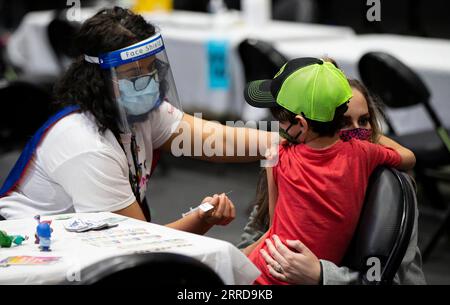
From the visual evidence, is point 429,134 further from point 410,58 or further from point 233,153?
point 233,153

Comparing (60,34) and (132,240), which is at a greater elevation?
(132,240)

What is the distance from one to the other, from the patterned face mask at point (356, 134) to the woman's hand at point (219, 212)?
351mm

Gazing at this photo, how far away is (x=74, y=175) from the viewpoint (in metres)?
2.36

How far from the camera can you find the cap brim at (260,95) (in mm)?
2271

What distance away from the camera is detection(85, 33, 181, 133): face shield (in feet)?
7.95

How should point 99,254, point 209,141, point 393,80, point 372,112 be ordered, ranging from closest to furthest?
point 99,254, point 372,112, point 209,141, point 393,80

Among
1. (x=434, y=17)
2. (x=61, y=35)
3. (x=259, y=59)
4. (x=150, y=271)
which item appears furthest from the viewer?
(x=434, y=17)

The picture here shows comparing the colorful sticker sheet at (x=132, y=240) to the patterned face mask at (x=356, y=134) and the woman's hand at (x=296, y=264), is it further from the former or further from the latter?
the patterned face mask at (x=356, y=134)

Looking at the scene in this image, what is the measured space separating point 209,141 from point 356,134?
631 mm

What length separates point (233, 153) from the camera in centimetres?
278

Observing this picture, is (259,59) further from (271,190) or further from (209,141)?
(271,190)

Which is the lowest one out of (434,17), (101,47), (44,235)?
(434,17)

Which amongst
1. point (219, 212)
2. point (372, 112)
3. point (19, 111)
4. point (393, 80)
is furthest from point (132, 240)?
point (393, 80)
